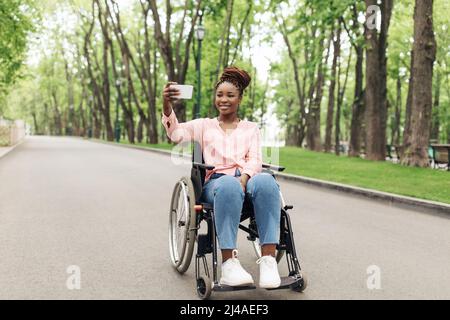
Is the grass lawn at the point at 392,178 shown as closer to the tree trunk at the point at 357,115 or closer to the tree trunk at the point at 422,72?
the tree trunk at the point at 422,72

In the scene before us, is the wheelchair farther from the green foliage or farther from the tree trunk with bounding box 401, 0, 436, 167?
the green foliage

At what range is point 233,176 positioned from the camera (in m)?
4.09

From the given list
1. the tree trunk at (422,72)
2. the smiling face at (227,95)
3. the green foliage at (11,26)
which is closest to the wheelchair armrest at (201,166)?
the smiling face at (227,95)

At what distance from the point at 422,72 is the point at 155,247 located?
11399 millimetres

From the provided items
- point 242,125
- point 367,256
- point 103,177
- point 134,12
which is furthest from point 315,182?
point 134,12

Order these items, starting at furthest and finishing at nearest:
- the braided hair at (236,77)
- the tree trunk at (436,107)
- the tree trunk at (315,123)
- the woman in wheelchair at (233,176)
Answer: the tree trunk at (436,107) → the tree trunk at (315,123) → the braided hair at (236,77) → the woman in wheelchair at (233,176)

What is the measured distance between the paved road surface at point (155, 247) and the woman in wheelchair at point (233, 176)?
264 mm

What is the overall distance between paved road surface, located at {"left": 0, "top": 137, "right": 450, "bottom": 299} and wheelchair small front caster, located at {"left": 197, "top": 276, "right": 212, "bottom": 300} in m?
0.12

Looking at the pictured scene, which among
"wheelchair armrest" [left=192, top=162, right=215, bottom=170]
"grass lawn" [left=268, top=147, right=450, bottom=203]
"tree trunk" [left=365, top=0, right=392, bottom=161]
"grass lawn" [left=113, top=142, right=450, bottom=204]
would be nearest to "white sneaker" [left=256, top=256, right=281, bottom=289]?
"wheelchair armrest" [left=192, top=162, right=215, bottom=170]

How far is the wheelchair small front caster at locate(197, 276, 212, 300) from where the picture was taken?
3664mm

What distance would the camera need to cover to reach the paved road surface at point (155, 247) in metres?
4.02

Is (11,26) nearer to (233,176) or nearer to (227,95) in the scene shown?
(227,95)

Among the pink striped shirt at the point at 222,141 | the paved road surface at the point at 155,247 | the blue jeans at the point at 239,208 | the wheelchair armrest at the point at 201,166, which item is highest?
the pink striped shirt at the point at 222,141
